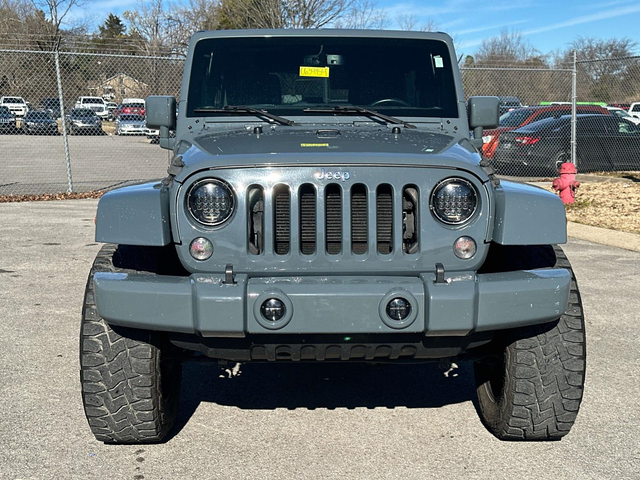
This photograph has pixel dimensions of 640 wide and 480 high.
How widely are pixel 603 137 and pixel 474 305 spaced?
1515 centimetres

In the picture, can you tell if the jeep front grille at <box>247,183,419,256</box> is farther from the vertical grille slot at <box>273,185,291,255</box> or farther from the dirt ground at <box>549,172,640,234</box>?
the dirt ground at <box>549,172,640,234</box>

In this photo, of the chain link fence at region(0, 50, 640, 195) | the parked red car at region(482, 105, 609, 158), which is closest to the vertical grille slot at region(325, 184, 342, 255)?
the chain link fence at region(0, 50, 640, 195)

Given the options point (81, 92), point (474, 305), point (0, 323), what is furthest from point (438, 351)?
point (81, 92)

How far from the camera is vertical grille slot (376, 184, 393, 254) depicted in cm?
332

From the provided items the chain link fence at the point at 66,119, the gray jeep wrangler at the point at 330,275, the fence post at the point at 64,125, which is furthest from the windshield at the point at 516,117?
the gray jeep wrangler at the point at 330,275

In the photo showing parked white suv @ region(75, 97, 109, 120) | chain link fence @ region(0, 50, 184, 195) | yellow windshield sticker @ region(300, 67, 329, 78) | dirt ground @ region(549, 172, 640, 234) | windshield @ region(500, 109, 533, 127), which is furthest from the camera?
parked white suv @ region(75, 97, 109, 120)

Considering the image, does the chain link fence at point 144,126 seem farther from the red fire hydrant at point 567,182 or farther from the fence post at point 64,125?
the red fire hydrant at point 567,182

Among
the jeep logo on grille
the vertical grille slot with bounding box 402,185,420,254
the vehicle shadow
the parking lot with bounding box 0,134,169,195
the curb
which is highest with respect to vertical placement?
the jeep logo on grille

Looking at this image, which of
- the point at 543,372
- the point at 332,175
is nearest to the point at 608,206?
the point at 543,372

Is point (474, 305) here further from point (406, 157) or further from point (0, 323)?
point (0, 323)

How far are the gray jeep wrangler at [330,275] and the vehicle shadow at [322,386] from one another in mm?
554

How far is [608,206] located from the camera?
1211 centimetres

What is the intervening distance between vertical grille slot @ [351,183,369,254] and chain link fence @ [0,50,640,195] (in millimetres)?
10326

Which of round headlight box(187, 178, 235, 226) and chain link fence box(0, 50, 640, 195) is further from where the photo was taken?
chain link fence box(0, 50, 640, 195)
